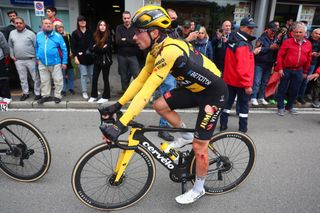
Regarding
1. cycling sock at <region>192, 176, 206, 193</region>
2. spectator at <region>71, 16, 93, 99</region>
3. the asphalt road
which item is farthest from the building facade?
cycling sock at <region>192, 176, 206, 193</region>

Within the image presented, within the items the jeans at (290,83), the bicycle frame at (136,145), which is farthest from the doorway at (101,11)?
the bicycle frame at (136,145)

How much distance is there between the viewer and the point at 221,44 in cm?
649

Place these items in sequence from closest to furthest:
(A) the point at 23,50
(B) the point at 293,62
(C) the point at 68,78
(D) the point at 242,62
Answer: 1. (D) the point at 242,62
2. (B) the point at 293,62
3. (A) the point at 23,50
4. (C) the point at 68,78

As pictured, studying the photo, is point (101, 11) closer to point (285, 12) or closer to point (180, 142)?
point (285, 12)

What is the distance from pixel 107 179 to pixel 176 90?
1.22m

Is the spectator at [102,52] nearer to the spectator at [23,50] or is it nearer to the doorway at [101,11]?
the spectator at [23,50]

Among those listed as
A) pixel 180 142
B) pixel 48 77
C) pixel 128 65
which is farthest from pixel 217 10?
pixel 180 142

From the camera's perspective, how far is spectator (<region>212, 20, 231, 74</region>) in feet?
20.7

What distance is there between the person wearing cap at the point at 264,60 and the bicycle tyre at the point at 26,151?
4978 millimetres

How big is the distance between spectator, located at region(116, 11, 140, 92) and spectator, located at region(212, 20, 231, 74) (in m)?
1.98

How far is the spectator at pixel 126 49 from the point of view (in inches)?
238

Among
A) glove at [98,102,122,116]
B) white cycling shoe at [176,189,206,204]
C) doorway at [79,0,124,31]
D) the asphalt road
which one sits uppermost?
doorway at [79,0,124,31]

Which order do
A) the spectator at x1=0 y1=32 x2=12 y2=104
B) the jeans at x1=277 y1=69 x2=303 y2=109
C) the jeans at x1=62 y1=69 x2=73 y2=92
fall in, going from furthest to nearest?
the jeans at x1=62 y1=69 x2=73 y2=92 → the jeans at x1=277 y1=69 x2=303 y2=109 → the spectator at x1=0 y1=32 x2=12 y2=104

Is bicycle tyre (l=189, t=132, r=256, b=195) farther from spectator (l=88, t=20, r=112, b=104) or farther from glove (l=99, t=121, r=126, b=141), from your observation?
spectator (l=88, t=20, r=112, b=104)
